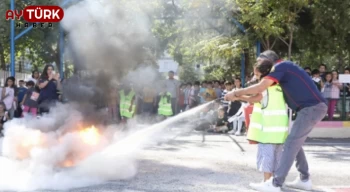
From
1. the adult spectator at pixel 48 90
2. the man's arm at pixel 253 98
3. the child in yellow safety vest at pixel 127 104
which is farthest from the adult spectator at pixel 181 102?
the man's arm at pixel 253 98

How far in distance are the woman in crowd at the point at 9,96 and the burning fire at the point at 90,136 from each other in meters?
5.62

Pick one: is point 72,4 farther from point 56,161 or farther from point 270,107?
point 270,107

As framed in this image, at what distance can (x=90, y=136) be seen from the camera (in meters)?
7.58

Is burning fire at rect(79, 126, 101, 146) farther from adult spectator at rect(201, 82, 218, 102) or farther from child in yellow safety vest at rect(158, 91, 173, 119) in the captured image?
adult spectator at rect(201, 82, 218, 102)

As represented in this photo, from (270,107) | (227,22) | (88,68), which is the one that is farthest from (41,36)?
(270,107)

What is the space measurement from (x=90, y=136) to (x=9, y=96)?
6073 mm

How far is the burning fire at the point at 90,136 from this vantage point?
7.38 metres

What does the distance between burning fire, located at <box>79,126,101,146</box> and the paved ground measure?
2.59ft

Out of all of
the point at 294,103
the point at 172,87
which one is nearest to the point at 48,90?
the point at 294,103

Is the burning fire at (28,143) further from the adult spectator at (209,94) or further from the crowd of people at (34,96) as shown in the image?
the adult spectator at (209,94)

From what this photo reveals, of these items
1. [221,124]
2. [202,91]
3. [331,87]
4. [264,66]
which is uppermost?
[264,66]

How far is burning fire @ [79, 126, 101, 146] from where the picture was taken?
7382 millimetres

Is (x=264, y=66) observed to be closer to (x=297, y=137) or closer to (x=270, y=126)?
(x=270, y=126)

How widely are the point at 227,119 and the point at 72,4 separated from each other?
516cm
